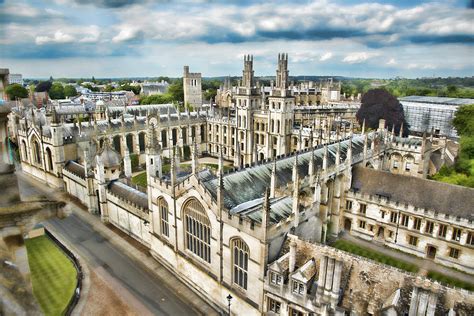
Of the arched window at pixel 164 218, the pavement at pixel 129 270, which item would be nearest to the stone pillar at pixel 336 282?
the pavement at pixel 129 270

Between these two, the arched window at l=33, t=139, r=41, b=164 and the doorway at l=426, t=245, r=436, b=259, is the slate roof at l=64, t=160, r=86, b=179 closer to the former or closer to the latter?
the arched window at l=33, t=139, r=41, b=164

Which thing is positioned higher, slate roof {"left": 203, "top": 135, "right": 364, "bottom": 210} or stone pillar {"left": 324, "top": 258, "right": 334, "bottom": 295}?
slate roof {"left": 203, "top": 135, "right": 364, "bottom": 210}

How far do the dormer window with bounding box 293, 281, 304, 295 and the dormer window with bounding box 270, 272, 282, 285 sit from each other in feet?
3.43

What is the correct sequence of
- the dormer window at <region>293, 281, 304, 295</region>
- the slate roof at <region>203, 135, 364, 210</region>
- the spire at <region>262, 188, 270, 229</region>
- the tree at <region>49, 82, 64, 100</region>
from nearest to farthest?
the dormer window at <region>293, 281, 304, 295</region>
the spire at <region>262, 188, 270, 229</region>
the slate roof at <region>203, 135, 364, 210</region>
the tree at <region>49, 82, 64, 100</region>

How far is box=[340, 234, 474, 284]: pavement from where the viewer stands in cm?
2856

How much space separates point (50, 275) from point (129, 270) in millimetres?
6166

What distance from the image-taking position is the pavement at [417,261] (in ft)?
93.7

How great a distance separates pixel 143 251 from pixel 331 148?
2335cm

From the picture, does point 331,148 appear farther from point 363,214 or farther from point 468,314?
point 468,314

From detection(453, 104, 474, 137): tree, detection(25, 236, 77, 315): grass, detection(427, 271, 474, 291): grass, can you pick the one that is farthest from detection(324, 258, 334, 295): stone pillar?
detection(453, 104, 474, 137): tree

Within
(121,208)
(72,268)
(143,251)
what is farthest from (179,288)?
(121,208)

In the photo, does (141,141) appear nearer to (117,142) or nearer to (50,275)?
(117,142)

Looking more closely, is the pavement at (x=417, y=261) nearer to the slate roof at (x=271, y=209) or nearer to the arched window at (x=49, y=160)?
the slate roof at (x=271, y=209)

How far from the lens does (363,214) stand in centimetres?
3431
